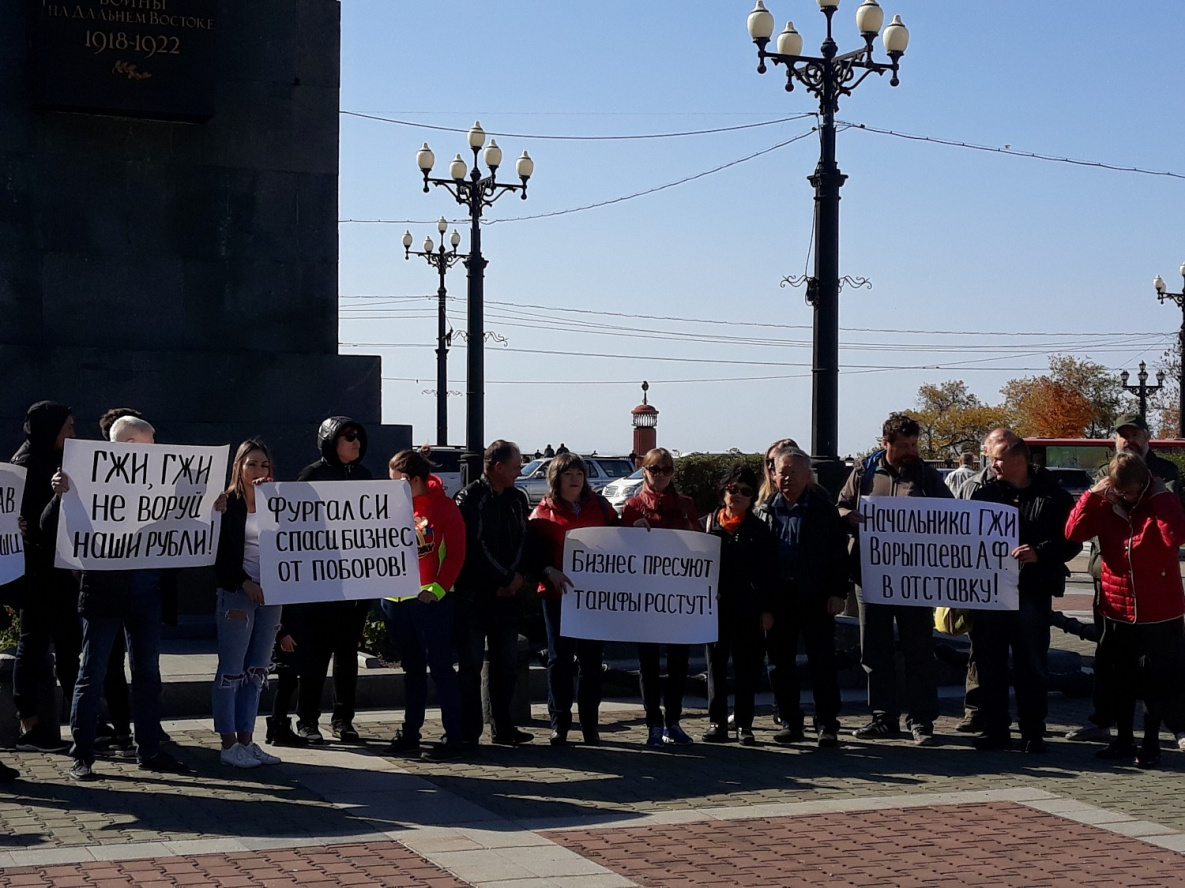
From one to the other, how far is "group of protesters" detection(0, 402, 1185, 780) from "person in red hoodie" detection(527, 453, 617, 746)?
0.04 ft

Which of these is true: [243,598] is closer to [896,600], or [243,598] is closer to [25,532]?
[25,532]

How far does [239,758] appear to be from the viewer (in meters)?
8.05

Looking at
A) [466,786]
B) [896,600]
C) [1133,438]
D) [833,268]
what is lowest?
[466,786]

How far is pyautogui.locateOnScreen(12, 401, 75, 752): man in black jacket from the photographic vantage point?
326 inches

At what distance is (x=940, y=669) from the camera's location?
1155 centimetres

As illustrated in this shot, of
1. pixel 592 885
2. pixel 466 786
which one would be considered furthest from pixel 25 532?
pixel 592 885

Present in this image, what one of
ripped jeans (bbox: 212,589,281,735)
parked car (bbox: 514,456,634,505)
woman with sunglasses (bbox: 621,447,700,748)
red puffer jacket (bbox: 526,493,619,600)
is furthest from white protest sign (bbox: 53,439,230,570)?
parked car (bbox: 514,456,634,505)

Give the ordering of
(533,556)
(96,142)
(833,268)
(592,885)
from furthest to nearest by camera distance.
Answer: (833,268), (96,142), (533,556), (592,885)

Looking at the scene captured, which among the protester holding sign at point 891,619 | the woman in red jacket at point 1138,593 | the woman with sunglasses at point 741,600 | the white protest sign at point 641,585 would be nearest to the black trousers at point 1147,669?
the woman in red jacket at point 1138,593

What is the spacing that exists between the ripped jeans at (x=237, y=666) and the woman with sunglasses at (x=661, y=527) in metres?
2.27

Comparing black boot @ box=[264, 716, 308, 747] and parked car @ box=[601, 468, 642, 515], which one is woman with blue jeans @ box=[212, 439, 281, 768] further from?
parked car @ box=[601, 468, 642, 515]

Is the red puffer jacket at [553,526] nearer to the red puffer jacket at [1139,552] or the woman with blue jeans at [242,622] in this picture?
the woman with blue jeans at [242,622]

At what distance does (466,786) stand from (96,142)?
24.8 ft

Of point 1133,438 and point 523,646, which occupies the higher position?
point 1133,438
